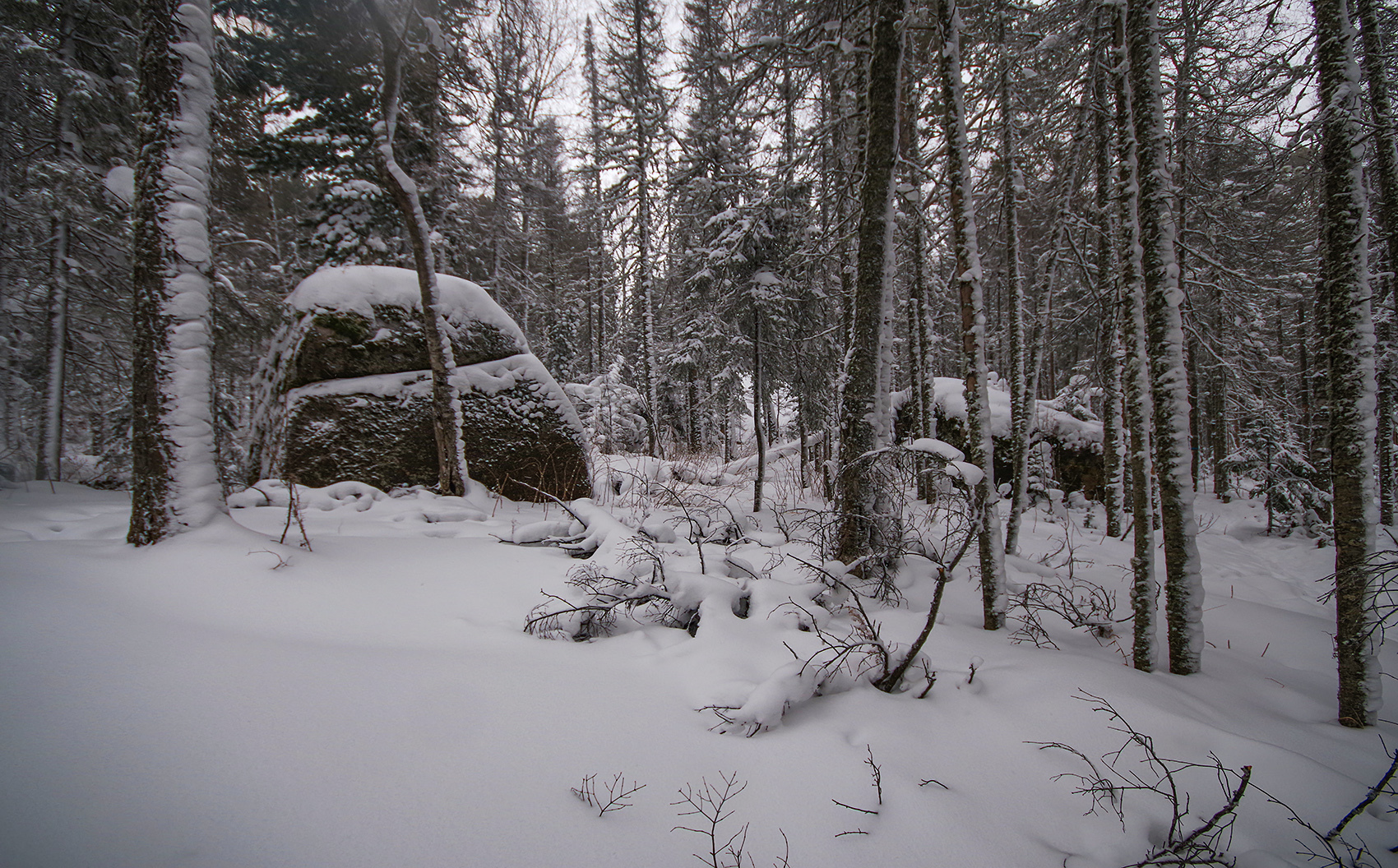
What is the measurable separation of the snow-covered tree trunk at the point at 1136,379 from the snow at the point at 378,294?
271 inches

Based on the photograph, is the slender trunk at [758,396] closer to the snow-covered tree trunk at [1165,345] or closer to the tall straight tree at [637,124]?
the tall straight tree at [637,124]

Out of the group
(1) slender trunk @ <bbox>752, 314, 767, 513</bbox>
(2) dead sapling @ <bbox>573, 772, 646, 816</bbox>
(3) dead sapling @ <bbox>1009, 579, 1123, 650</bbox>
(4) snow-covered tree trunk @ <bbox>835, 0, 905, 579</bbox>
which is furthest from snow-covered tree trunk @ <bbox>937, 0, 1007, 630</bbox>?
(1) slender trunk @ <bbox>752, 314, 767, 513</bbox>

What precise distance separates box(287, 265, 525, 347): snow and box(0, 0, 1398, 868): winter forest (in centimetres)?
5

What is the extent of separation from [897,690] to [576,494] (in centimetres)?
560

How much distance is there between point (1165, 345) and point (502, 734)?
4.27 metres

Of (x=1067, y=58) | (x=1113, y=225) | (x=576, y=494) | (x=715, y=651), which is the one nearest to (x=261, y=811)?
(x=715, y=651)

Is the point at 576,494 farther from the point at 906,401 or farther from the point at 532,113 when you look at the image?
the point at 532,113

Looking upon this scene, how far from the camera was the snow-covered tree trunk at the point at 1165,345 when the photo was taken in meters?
3.09

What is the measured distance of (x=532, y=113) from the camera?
526 inches

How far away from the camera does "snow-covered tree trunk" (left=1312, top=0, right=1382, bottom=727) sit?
9.27 ft

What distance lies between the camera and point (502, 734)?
175 cm

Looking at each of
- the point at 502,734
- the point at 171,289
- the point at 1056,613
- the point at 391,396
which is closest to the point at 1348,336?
the point at 1056,613

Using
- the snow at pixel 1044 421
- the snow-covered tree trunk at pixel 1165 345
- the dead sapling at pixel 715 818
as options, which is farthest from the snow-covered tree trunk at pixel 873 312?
the snow at pixel 1044 421

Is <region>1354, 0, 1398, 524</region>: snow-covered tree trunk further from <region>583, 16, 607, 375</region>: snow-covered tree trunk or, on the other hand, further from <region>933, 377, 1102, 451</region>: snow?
<region>583, 16, 607, 375</region>: snow-covered tree trunk
